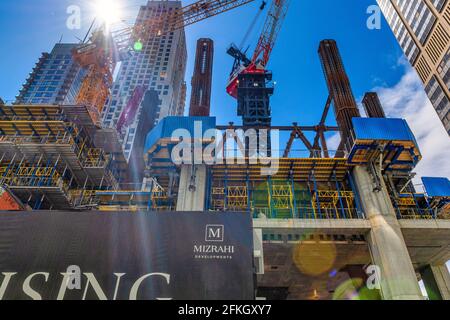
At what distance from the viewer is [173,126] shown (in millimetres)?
27312

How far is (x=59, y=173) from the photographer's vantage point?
32875 millimetres

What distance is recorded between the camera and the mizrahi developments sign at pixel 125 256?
29.4 feet

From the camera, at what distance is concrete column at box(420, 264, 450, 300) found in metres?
26.7

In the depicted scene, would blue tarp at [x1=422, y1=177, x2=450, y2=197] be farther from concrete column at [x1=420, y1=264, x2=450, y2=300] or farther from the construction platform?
the construction platform

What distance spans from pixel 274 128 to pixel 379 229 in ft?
76.8

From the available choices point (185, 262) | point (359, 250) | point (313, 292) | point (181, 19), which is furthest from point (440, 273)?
point (181, 19)

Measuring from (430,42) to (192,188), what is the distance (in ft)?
270

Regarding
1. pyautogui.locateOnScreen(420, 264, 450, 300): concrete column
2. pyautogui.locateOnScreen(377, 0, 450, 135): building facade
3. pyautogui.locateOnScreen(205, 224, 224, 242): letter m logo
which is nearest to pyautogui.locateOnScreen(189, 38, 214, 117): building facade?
pyautogui.locateOnScreen(205, 224, 224, 242): letter m logo

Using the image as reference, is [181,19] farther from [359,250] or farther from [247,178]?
[359,250]

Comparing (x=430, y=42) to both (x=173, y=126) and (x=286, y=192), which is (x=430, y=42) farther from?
(x=173, y=126)

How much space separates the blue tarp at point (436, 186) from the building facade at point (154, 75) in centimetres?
8522

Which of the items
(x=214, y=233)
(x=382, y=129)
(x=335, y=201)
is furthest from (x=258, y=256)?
(x=382, y=129)

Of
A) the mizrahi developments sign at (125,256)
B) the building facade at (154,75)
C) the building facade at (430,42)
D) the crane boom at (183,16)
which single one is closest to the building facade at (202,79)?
the crane boom at (183,16)

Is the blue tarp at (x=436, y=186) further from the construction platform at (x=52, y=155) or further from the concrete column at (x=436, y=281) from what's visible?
the construction platform at (x=52, y=155)
